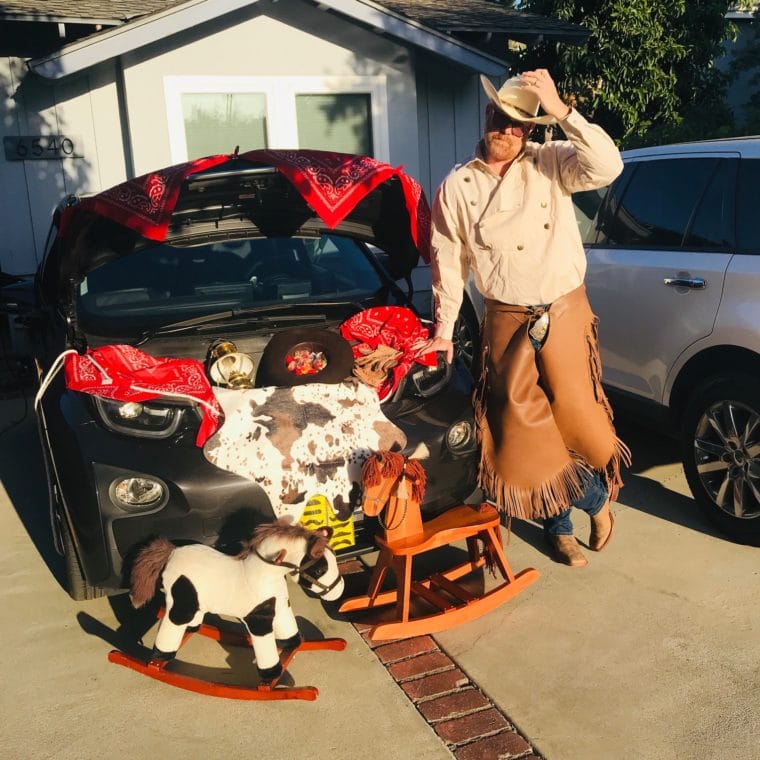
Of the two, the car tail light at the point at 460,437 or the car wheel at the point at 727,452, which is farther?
the car wheel at the point at 727,452

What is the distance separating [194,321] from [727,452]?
2498 millimetres

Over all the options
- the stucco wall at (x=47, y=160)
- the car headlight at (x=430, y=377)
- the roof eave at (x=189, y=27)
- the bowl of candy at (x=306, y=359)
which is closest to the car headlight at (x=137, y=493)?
the bowl of candy at (x=306, y=359)

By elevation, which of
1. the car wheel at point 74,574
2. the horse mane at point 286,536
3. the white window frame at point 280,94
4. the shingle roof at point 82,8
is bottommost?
the car wheel at point 74,574

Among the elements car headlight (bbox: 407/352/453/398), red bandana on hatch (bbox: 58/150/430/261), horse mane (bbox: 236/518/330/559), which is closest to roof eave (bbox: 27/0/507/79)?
red bandana on hatch (bbox: 58/150/430/261)

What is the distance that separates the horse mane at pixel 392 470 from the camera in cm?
304

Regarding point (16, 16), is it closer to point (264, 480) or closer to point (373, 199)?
point (373, 199)

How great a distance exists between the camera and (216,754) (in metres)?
2.62

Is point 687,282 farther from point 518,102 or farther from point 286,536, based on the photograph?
point 286,536

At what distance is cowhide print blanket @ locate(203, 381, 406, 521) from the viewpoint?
3.09 metres

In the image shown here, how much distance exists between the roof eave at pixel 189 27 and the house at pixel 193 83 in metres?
0.01

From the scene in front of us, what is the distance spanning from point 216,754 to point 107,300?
7.23 feet

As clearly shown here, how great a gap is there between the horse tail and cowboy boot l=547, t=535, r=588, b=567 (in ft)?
5.86

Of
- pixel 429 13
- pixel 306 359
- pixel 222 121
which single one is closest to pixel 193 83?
pixel 222 121

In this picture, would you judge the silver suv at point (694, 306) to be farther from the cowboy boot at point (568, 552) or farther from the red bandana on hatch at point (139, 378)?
Answer: the red bandana on hatch at point (139, 378)
